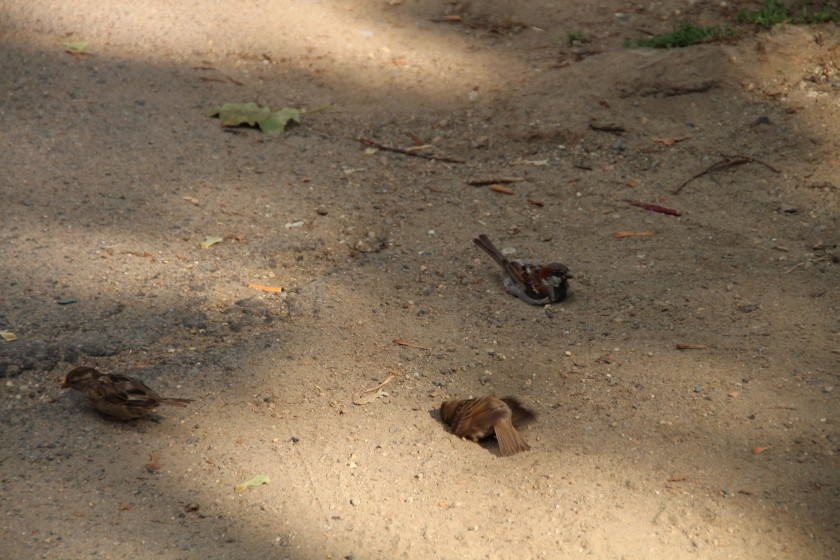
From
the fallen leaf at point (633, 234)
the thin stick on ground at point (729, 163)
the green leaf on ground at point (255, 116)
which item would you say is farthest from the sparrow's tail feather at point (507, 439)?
the green leaf on ground at point (255, 116)

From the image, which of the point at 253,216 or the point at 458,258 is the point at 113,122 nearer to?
the point at 253,216

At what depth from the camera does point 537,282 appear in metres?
4.26

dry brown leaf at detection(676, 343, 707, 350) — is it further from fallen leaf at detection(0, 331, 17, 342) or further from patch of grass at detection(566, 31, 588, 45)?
patch of grass at detection(566, 31, 588, 45)

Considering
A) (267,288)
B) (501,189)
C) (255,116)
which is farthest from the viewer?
(255,116)

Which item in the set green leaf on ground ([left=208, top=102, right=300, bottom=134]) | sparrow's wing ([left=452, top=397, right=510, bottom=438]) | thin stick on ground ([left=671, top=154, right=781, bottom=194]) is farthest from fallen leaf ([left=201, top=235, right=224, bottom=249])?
thin stick on ground ([left=671, top=154, right=781, bottom=194])

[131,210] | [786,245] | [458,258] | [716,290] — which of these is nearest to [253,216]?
[131,210]

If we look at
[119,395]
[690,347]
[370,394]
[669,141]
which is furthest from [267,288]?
[669,141]

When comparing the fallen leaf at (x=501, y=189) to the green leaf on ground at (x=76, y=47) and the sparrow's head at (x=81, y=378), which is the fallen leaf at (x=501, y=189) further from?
the green leaf on ground at (x=76, y=47)

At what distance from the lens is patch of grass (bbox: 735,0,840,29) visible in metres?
6.07

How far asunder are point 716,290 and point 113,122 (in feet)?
12.5

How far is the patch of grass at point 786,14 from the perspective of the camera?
607 centimetres

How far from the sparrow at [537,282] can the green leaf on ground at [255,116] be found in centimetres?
218

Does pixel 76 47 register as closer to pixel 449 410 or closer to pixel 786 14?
pixel 449 410

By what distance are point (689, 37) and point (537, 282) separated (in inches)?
109
